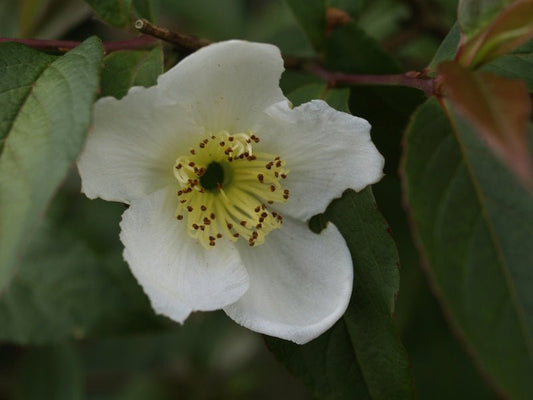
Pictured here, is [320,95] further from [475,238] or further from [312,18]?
[475,238]

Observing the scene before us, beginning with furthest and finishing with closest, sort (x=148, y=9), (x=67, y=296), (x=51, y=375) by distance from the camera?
(x=51, y=375) → (x=67, y=296) → (x=148, y=9)

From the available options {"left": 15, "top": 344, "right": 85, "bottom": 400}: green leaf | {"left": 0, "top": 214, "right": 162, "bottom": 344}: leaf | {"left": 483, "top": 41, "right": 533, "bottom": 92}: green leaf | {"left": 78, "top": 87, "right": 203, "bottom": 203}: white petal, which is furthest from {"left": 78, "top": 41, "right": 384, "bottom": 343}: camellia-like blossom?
{"left": 15, "top": 344, "right": 85, "bottom": 400}: green leaf

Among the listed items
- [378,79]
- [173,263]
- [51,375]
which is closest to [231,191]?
[173,263]

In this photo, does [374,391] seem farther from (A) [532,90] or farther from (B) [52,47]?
(B) [52,47]

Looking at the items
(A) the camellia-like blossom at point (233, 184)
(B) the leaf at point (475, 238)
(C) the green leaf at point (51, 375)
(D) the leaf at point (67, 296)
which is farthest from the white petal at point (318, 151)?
(C) the green leaf at point (51, 375)

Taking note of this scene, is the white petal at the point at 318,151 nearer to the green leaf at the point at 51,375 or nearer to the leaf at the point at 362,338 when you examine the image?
the leaf at the point at 362,338

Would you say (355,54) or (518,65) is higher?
(518,65)

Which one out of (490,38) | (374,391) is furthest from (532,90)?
(374,391)
